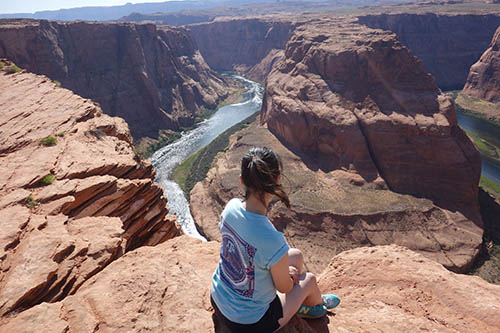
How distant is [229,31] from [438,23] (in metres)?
88.9

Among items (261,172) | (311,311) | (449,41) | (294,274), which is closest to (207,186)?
(311,311)

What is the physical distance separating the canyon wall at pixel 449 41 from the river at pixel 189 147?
58.8m

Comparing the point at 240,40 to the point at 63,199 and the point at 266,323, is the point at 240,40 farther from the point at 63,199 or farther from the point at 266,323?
the point at 266,323

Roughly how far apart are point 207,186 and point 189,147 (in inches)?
933

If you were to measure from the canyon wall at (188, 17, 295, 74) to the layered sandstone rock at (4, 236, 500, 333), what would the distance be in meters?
124

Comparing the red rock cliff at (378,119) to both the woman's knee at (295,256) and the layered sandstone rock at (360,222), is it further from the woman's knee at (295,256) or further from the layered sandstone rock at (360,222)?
the woman's knee at (295,256)

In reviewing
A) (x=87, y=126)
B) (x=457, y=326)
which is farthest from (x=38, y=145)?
(x=457, y=326)

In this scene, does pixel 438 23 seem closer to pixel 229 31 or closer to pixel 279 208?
pixel 229 31

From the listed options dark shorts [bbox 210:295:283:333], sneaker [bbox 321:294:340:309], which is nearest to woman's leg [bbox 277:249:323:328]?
dark shorts [bbox 210:295:283:333]

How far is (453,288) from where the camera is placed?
259 inches

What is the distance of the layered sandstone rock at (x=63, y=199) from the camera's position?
542cm

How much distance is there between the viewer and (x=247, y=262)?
12.9 feet

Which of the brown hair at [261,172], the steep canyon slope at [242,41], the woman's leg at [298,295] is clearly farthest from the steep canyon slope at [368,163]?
the steep canyon slope at [242,41]

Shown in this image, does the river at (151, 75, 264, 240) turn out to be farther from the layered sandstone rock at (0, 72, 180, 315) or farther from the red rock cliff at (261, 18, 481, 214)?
the layered sandstone rock at (0, 72, 180, 315)
